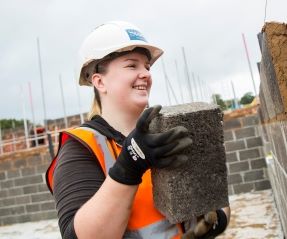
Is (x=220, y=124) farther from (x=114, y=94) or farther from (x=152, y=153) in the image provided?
(x=114, y=94)

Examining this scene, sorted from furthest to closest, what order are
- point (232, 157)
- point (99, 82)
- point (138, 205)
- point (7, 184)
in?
point (7, 184) < point (232, 157) < point (99, 82) < point (138, 205)

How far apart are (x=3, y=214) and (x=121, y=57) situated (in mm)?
7134

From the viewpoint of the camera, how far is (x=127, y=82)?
129cm

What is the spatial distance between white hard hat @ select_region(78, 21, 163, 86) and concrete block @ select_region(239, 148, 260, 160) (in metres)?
5.12

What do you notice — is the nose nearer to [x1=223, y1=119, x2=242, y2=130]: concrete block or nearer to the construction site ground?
the construction site ground

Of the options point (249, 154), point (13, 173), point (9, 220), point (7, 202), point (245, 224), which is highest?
point (13, 173)

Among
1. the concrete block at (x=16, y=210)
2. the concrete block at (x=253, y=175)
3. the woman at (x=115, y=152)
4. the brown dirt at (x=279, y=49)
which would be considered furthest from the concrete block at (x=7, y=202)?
the brown dirt at (x=279, y=49)

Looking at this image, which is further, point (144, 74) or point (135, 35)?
point (135, 35)

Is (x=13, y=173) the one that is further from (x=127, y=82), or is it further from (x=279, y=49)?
(x=279, y=49)

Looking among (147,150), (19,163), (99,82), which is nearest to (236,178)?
(19,163)

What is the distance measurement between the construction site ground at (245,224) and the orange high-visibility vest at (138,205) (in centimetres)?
254

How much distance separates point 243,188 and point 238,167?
0.37m

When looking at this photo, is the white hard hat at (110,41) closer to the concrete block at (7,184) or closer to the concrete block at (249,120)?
the concrete block at (249,120)

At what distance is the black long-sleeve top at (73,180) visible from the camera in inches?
43.0
